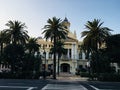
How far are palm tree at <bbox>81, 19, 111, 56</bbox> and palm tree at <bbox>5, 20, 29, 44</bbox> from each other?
41.8 ft

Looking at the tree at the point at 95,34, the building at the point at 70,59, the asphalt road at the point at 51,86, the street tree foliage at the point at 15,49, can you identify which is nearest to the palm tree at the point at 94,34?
the tree at the point at 95,34

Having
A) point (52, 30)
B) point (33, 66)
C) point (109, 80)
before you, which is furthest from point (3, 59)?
point (109, 80)

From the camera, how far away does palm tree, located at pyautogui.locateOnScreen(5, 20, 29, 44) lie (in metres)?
65.2

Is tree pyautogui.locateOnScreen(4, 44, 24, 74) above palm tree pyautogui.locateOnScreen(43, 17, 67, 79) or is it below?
below

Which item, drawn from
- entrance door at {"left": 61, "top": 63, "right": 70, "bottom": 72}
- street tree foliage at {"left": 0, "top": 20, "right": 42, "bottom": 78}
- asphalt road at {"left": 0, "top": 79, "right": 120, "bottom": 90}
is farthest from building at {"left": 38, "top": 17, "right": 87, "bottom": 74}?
asphalt road at {"left": 0, "top": 79, "right": 120, "bottom": 90}

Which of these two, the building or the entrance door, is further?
the entrance door

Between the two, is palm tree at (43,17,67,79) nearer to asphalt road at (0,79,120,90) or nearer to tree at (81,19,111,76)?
tree at (81,19,111,76)

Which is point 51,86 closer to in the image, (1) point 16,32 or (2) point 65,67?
(1) point 16,32

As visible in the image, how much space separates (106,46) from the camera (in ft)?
237

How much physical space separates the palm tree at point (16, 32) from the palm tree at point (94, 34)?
41.8 ft

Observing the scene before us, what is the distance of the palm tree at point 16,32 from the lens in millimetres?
65250

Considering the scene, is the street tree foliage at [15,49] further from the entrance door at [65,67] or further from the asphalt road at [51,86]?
the entrance door at [65,67]

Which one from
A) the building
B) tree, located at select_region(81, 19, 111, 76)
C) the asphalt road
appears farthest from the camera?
the building

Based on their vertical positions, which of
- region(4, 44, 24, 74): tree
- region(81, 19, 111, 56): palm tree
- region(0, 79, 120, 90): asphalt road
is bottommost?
region(0, 79, 120, 90): asphalt road
